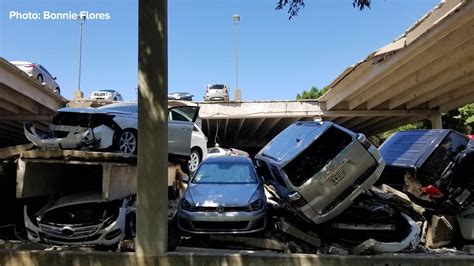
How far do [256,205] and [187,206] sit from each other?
1227 mm

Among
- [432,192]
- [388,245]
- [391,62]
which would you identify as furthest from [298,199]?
[391,62]

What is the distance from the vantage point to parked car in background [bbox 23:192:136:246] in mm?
7766

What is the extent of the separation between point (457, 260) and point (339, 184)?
6.83 ft

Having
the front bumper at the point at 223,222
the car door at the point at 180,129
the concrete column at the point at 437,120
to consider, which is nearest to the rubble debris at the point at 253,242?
the front bumper at the point at 223,222

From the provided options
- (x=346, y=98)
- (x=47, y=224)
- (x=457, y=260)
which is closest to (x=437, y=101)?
(x=346, y=98)

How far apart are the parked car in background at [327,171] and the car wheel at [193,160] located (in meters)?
4.29

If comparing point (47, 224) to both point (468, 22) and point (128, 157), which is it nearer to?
point (128, 157)

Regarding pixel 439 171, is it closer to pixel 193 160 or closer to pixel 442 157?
pixel 442 157

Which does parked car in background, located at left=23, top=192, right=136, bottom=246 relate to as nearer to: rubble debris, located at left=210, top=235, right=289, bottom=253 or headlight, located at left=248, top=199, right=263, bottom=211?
rubble debris, located at left=210, top=235, right=289, bottom=253

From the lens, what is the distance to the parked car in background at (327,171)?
295 inches

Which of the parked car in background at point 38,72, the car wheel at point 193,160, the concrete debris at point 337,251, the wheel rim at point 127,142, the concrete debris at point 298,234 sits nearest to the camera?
the concrete debris at point 337,251

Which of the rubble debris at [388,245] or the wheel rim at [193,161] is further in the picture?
the wheel rim at [193,161]

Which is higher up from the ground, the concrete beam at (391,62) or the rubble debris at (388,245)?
the concrete beam at (391,62)

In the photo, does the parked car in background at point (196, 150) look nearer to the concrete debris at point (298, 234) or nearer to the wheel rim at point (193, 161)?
the wheel rim at point (193, 161)
